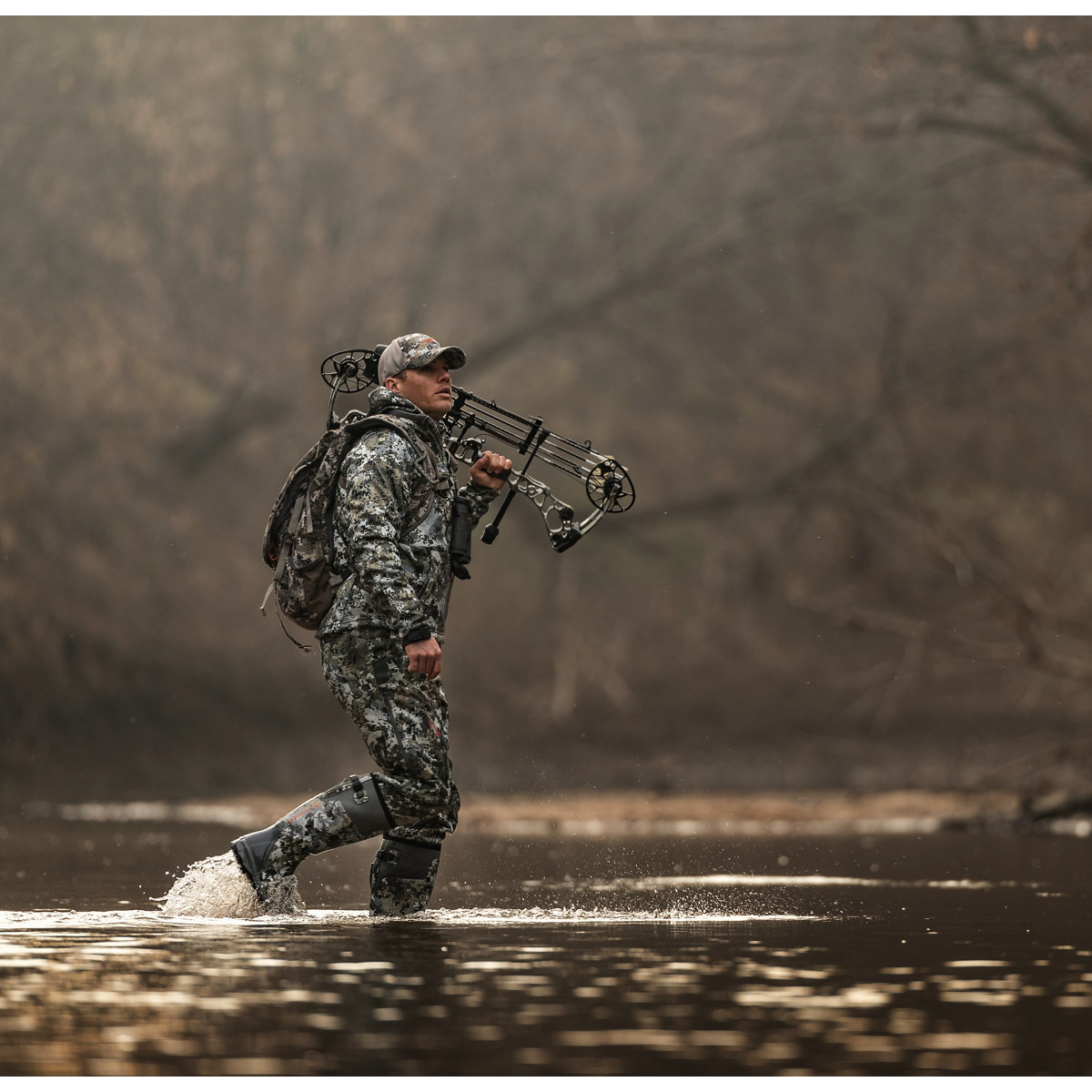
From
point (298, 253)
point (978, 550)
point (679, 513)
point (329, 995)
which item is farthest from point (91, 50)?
point (329, 995)

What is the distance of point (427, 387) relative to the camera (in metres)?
6.52

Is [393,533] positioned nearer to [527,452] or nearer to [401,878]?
[527,452]

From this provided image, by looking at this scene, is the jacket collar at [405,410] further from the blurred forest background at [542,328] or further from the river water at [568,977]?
the blurred forest background at [542,328]

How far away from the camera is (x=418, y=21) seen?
17.5 m

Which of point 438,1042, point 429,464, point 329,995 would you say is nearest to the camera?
point 438,1042

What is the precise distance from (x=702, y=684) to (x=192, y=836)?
6.16 meters

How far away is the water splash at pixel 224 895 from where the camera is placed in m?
6.23

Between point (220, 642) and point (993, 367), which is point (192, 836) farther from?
point (993, 367)

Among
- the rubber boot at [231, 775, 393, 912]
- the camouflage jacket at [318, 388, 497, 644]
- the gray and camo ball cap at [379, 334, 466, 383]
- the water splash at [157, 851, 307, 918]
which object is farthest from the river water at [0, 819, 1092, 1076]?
the gray and camo ball cap at [379, 334, 466, 383]

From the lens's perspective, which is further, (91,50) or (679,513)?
(91,50)

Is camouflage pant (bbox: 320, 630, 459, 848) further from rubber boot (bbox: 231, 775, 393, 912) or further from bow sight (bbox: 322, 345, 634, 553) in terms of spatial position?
bow sight (bbox: 322, 345, 634, 553)

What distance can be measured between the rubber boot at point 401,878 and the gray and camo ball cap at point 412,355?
1567mm

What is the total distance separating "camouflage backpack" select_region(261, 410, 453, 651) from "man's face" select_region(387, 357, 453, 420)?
13cm

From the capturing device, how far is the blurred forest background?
15789mm
